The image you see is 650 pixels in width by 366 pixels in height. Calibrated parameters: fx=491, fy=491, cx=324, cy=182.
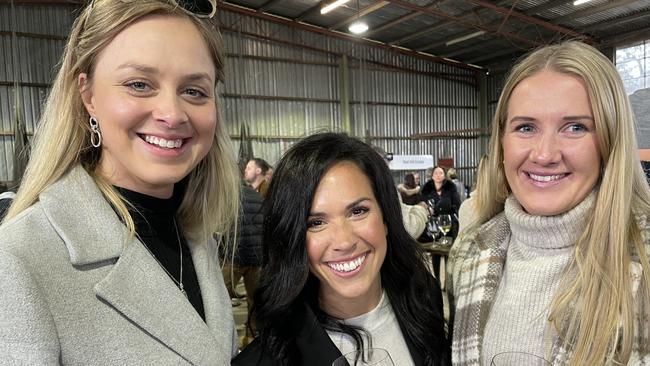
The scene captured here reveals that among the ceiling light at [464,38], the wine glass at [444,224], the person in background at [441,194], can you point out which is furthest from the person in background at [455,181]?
the ceiling light at [464,38]

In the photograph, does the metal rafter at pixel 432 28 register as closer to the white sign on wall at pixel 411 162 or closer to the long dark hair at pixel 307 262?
the white sign on wall at pixel 411 162

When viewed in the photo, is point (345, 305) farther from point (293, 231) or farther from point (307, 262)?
point (293, 231)

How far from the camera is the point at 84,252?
1.14 metres

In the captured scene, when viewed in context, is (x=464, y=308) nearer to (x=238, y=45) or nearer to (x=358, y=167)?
(x=358, y=167)

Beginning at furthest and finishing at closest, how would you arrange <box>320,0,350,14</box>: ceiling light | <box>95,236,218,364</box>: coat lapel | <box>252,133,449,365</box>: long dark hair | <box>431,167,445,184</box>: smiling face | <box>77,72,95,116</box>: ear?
<box>320,0,350,14</box>: ceiling light
<box>431,167,445,184</box>: smiling face
<box>252,133,449,365</box>: long dark hair
<box>77,72,95,116</box>: ear
<box>95,236,218,364</box>: coat lapel

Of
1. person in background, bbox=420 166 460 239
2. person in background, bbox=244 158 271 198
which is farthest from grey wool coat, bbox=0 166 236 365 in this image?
person in background, bbox=420 166 460 239

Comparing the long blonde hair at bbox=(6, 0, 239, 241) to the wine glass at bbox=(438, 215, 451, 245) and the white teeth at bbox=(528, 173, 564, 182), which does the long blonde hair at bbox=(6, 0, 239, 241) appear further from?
the wine glass at bbox=(438, 215, 451, 245)

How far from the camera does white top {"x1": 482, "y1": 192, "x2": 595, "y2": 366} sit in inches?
58.2

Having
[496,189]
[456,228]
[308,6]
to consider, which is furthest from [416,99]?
[496,189]

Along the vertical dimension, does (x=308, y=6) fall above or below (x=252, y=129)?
above

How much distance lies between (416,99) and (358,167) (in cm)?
1647

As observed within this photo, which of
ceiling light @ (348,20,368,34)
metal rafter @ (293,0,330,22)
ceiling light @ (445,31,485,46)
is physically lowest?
ceiling light @ (445,31,485,46)

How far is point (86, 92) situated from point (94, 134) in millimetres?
111

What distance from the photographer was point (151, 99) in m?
1.25
